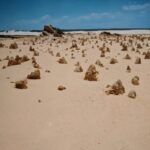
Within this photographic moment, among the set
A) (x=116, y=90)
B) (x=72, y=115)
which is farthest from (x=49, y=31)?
(x=72, y=115)

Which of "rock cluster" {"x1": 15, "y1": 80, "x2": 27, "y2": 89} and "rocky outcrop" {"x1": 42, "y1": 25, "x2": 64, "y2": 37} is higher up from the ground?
"rocky outcrop" {"x1": 42, "y1": 25, "x2": 64, "y2": 37}

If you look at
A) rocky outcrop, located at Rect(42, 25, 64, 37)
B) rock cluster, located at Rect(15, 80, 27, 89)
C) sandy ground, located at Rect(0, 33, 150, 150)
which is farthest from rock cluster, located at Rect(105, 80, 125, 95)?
rocky outcrop, located at Rect(42, 25, 64, 37)

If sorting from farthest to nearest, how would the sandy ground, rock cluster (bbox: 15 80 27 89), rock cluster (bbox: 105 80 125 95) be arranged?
1. rock cluster (bbox: 15 80 27 89)
2. rock cluster (bbox: 105 80 125 95)
3. the sandy ground

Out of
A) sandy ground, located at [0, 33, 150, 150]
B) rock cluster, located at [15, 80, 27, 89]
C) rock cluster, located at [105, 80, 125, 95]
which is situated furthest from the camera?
rock cluster, located at [15, 80, 27, 89]

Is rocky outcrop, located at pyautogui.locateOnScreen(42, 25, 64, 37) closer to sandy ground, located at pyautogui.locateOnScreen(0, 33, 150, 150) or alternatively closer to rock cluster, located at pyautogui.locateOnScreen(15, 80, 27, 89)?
sandy ground, located at pyautogui.locateOnScreen(0, 33, 150, 150)

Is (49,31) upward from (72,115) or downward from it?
upward

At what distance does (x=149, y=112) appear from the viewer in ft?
20.5

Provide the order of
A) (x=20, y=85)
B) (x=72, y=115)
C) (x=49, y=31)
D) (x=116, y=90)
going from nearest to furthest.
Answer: (x=72, y=115), (x=116, y=90), (x=20, y=85), (x=49, y=31)

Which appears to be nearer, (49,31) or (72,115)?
(72,115)

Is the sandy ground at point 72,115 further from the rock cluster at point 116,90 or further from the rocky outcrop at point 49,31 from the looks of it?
the rocky outcrop at point 49,31

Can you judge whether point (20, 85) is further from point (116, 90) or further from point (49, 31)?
point (49, 31)

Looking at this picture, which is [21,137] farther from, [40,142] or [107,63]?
[107,63]

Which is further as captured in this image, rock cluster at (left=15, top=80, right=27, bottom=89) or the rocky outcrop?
the rocky outcrop

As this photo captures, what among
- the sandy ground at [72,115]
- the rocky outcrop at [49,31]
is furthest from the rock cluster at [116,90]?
the rocky outcrop at [49,31]
